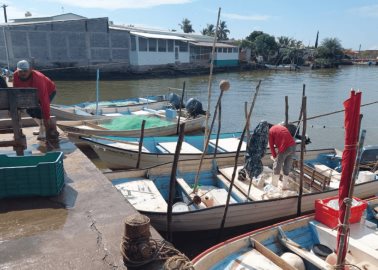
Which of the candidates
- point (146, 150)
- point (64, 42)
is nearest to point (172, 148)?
point (146, 150)

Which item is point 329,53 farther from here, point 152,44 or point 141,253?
point 141,253

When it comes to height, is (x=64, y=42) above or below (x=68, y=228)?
above

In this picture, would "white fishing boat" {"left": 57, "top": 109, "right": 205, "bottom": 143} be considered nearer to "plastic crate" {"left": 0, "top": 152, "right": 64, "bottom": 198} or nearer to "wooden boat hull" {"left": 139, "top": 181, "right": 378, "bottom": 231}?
"wooden boat hull" {"left": 139, "top": 181, "right": 378, "bottom": 231}

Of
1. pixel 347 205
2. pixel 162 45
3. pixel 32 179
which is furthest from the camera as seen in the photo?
pixel 162 45

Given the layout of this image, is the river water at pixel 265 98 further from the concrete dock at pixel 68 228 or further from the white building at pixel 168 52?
the concrete dock at pixel 68 228

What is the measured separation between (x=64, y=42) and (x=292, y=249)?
133ft

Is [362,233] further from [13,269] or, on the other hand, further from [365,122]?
[365,122]

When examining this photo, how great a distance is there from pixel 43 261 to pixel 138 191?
419 cm

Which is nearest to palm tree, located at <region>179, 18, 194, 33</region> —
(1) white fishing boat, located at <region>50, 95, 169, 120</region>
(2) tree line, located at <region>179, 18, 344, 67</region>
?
(2) tree line, located at <region>179, 18, 344, 67</region>

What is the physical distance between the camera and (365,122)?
22125 millimetres

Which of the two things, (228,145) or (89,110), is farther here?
(89,110)

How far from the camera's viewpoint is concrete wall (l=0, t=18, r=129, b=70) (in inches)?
1524

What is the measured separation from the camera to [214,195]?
8.36 m

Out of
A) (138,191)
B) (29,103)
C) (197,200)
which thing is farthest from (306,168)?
(29,103)
